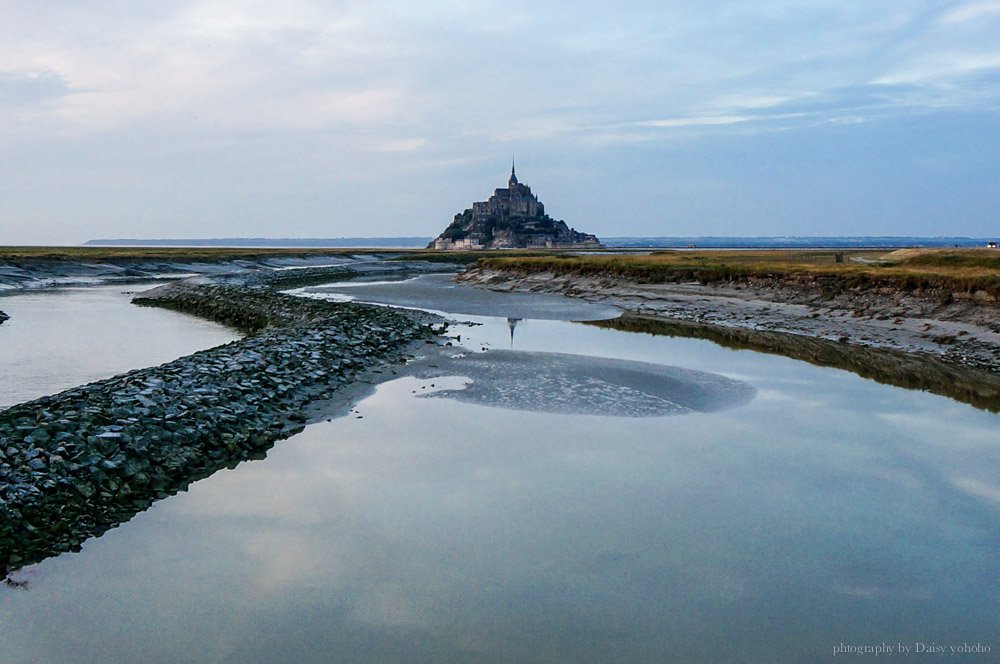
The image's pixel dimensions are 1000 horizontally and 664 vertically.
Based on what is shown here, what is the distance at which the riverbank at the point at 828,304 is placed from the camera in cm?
2739

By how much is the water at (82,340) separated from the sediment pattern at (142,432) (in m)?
4.11

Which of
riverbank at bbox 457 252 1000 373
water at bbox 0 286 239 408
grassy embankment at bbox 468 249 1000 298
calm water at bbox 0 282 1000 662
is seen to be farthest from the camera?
grassy embankment at bbox 468 249 1000 298

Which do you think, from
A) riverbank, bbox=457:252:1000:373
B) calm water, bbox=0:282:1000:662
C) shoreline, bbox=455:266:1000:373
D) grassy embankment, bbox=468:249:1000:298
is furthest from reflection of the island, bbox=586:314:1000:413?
grassy embankment, bbox=468:249:1000:298

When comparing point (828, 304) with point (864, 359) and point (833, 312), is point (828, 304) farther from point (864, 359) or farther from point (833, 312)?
point (864, 359)

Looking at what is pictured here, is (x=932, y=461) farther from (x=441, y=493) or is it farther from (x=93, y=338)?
(x=93, y=338)

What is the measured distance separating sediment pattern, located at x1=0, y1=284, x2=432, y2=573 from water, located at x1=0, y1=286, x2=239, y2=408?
4.11 meters

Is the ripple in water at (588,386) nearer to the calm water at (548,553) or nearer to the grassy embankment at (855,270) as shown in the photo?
the calm water at (548,553)

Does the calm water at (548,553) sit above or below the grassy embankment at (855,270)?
below

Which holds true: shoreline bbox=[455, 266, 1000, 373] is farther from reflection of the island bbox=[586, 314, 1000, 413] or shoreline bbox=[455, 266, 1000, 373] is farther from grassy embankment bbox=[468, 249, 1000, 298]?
reflection of the island bbox=[586, 314, 1000, 413]

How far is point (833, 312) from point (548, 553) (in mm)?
29352

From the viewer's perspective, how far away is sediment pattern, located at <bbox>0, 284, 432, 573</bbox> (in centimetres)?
1050

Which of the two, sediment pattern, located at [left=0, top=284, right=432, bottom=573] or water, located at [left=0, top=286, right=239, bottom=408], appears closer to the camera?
sediment pattern, located at [left=0, top=284, right=432, bottom=573]

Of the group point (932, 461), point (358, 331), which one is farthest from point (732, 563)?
point (358, 331)

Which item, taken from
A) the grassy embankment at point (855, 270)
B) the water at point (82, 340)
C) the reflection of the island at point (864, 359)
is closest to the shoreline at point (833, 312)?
the grassy embankment at point (855, 270)
